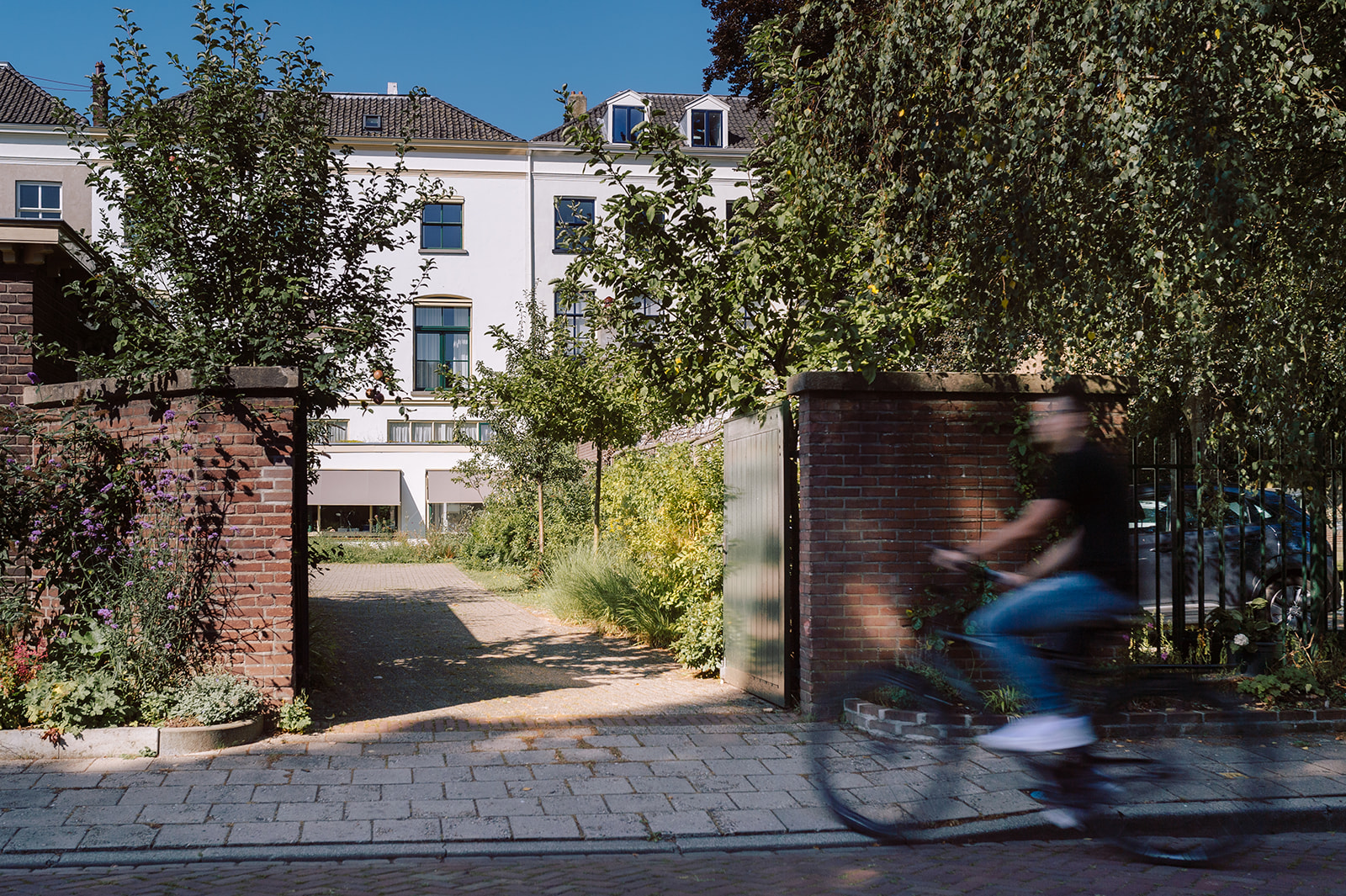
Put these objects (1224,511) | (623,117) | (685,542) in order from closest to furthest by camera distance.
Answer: (1224,511) → (685,542) → (623,117)

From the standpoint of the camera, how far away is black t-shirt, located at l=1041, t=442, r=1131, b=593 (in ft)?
15.5

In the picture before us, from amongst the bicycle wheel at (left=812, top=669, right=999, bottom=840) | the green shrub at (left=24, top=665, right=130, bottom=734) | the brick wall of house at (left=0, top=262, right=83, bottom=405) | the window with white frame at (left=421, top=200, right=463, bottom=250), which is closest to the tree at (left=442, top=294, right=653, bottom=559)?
the brick wall of house at (left=0, top=262, right=83, bottom=405)

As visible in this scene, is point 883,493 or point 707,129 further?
point 707,129

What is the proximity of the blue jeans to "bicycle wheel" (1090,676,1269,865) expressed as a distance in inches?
13.4

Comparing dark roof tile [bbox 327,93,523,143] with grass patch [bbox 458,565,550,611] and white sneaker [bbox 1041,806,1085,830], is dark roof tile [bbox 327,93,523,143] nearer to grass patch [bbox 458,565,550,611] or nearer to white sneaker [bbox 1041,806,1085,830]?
grass patch [bbox 458,565,550,611]

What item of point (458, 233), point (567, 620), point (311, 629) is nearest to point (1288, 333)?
point (311, 629)

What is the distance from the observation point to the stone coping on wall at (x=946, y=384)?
7.27m

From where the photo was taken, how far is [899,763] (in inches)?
235

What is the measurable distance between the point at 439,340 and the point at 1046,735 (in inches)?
1461

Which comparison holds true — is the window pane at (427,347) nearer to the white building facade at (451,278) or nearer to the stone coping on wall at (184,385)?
the white building facade at (451,278)

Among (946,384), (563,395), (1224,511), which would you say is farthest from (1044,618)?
(563,395)

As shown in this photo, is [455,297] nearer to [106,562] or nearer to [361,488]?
[361,488]

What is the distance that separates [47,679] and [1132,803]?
643 centimetres

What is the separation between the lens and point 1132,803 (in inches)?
203
